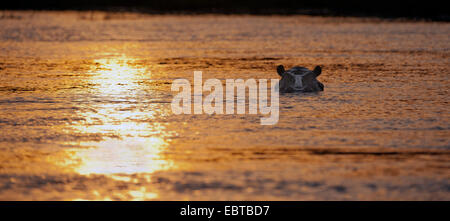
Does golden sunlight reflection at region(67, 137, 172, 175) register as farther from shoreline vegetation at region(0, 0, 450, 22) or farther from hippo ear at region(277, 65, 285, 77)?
shoreline vegetation at region(0, 0, 450, 22)

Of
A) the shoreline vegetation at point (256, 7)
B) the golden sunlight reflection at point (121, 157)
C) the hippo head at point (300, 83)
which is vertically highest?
the shoreline vegetation at point (256, 7)

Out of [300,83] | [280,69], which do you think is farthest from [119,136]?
[280,69]

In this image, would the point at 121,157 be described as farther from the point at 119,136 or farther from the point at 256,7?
the point at 256,7

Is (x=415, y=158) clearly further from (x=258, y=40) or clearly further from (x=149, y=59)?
(x=258, y=40)

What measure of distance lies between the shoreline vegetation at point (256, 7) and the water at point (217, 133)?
3204cm

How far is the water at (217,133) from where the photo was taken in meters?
8.95

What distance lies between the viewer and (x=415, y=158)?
10.1 m

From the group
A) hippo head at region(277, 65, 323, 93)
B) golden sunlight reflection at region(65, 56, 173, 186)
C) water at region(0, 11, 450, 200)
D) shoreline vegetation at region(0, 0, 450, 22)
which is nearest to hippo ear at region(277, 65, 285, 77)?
hippo head at region(277, 65, 323, 93)

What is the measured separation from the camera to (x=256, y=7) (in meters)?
64.2

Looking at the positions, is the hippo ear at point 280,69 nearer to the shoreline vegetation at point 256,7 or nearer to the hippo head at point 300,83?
the hippo head at point 300,83

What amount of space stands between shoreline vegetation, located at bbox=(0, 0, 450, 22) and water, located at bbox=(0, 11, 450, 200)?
3204 cm

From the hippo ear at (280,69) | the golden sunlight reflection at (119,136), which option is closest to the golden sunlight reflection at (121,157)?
the golden sunlight reflection at (119,136)

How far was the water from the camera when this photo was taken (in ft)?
29.4
